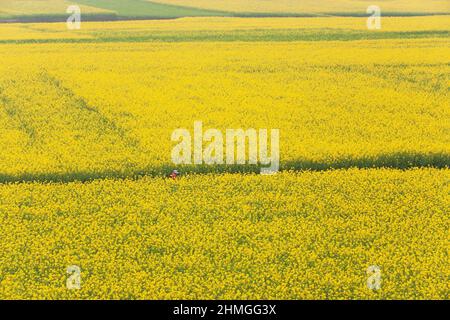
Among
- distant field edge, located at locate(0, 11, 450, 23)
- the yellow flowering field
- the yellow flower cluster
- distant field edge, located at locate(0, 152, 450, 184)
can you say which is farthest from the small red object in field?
distant field edge, located at locate(0, 11, 450, 23)

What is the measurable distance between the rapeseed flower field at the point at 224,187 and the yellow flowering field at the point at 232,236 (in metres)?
0.03

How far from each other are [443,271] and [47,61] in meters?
24.4

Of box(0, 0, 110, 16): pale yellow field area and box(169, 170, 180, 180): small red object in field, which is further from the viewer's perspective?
box(0, 0, 110, 16): pale yellow field area

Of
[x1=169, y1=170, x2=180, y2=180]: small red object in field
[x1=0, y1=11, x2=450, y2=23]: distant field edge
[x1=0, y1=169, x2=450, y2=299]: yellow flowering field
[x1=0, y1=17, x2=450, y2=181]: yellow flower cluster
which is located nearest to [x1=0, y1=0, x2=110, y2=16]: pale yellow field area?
[x1=0, y1=11, x2=450, y2=23]: distant field edge

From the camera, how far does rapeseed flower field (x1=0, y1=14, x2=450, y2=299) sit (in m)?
9.07

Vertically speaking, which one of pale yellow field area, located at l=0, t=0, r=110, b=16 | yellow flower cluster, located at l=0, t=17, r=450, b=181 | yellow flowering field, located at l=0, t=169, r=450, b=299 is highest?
pale yellow field area, located at l=0, t=0, r=110, b=16

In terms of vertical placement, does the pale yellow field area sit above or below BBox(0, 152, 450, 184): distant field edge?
above

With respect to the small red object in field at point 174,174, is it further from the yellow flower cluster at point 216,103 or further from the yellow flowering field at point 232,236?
the yellow flower cluster at point 216,103

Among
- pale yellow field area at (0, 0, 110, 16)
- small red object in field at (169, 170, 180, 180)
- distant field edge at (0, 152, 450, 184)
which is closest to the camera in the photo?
small red object in field at (169, 170, 180, 180)

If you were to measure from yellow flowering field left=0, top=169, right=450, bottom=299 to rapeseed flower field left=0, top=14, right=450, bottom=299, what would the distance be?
3 centimetres

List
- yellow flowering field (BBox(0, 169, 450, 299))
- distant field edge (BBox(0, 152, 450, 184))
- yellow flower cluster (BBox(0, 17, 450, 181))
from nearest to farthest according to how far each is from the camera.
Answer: yellow flowering field (BBox(0, 169, 450, 299)), distant field edge (BBox(0, 152, 450, 184)), yellow flower cluster (BBox(0, 17, 450, 181))

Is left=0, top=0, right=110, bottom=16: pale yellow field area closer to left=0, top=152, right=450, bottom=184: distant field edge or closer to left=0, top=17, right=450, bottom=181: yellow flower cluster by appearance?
left=0, top=17, right=450, bottom=181: yellow flower cluster

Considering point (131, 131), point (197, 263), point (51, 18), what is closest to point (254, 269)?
point (197, 263)

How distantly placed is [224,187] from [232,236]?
2.41 metres
